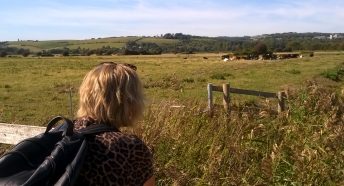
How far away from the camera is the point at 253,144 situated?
5.07 m

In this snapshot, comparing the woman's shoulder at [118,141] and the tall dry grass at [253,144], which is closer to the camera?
the woman's shoulder at [118,141]

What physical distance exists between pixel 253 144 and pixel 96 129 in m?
3.06

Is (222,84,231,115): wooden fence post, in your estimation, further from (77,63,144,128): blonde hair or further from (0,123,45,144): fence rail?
(77,63,144,128): blonde hair

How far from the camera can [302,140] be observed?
4.75 m

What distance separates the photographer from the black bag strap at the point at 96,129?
2225mm

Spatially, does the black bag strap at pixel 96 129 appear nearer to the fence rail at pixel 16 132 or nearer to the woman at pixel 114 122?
the woman at pixel 114 122

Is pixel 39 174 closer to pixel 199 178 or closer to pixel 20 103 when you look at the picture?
pixel 199 178

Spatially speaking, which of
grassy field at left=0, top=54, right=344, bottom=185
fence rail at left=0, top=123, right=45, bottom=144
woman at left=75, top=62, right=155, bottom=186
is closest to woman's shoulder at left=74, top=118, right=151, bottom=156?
woman at left=75, top=62, right=155, bottom=186

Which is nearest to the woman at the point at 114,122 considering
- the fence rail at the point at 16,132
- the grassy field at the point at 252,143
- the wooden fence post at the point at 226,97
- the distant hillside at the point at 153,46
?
the grassy field at the point at 252,143

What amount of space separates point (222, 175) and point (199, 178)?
244 millimetres

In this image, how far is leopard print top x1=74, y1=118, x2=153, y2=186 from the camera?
7.23 ft

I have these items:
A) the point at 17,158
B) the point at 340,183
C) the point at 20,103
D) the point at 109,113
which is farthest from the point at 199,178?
the point at 20,103

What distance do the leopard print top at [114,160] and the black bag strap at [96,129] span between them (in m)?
0.02

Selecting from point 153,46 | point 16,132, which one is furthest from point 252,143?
point 153,46
